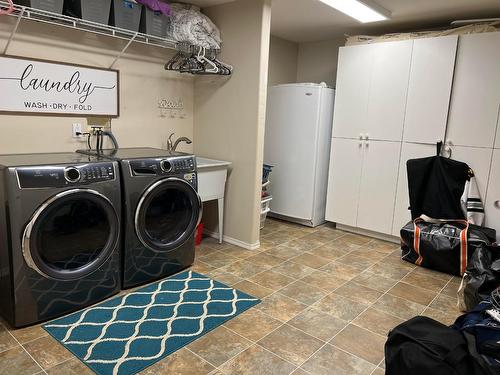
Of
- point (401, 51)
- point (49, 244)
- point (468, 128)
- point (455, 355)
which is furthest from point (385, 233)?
point (49, 244)

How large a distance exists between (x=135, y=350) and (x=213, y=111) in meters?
2.29

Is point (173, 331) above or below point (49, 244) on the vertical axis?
below

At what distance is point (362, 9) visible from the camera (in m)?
3.27

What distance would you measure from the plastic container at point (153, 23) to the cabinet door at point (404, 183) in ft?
8.03

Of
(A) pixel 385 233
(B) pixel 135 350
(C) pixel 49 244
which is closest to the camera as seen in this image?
(B) pixel 135 350

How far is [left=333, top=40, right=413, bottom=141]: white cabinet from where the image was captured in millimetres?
3619

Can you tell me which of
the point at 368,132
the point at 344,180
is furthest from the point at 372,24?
the point at 344,180

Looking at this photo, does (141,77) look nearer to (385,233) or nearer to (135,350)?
(135,350)

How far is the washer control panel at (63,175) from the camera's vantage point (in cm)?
198

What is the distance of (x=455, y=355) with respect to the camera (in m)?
1.45

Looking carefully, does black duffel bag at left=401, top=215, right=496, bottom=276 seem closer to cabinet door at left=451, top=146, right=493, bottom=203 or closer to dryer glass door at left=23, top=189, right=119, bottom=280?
cabinet door at left=451, top=146, right=493, bottom=203

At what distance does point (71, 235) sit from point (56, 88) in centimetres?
112

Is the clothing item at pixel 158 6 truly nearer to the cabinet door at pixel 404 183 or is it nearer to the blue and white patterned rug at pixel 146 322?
the blue and white patterned rug at pixel 146 322

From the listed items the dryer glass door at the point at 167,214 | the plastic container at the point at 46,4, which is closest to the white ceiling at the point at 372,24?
the plastic container at the point at 46,4
